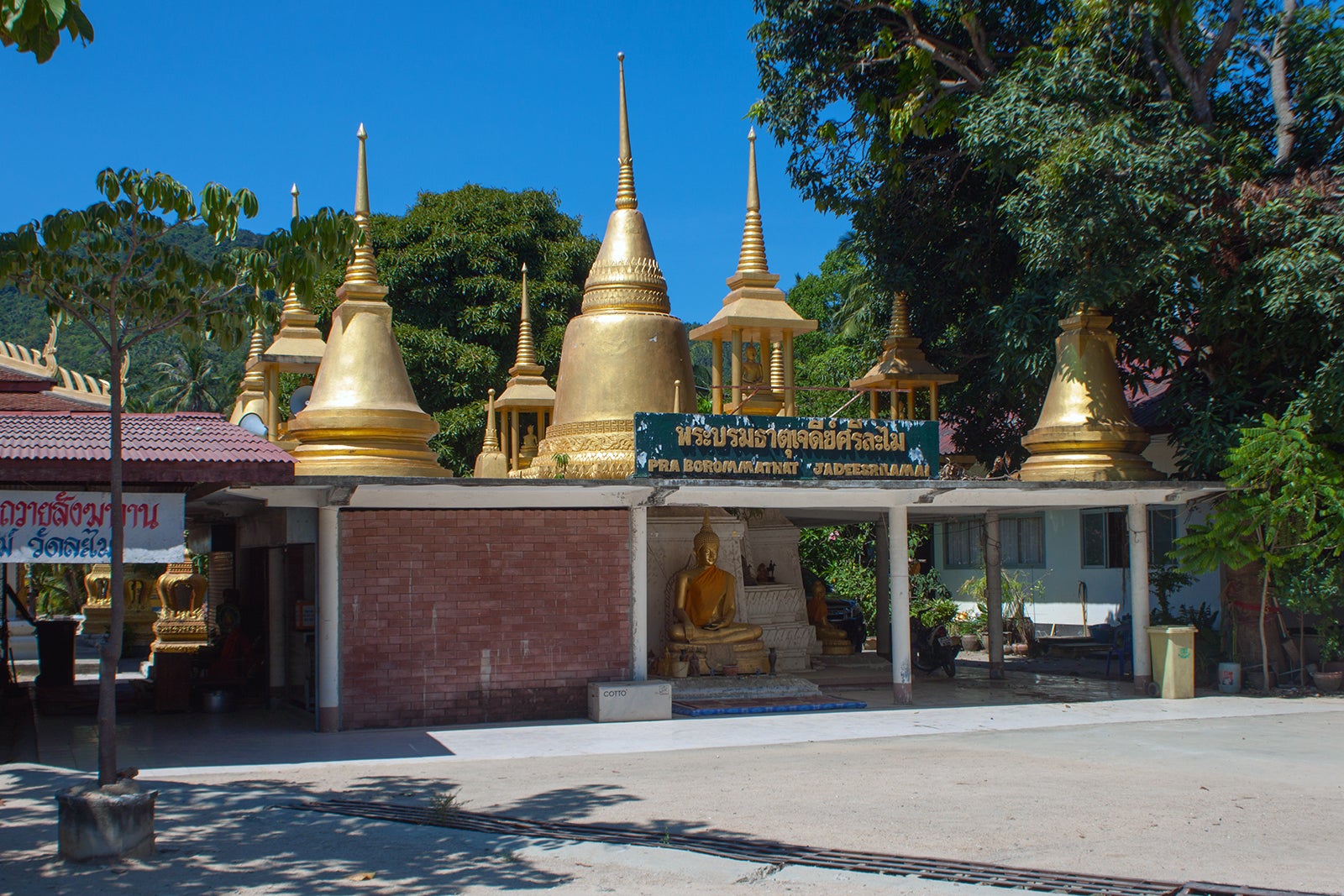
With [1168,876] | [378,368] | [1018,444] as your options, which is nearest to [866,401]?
[1018,444]

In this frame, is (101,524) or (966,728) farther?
(966,728)

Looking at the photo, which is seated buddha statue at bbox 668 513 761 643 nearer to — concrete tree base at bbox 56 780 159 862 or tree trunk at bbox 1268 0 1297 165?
tree trunk at bbox 1268 0 1297 165

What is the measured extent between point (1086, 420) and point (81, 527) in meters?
Answer: 12.8

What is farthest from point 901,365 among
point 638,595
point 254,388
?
point 254,388

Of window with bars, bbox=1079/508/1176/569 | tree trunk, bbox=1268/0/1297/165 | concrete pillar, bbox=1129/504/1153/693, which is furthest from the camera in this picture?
window with bars, bbox=1079/508/1176/569

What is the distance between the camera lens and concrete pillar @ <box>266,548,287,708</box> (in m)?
17.5

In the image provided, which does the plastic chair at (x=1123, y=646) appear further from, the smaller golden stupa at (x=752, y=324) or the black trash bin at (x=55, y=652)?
the black trash bin at (x=55, y=652)

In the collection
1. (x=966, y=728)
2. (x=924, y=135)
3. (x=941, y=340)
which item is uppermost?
(x=924, y=135)

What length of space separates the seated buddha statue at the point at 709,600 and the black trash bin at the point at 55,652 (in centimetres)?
819

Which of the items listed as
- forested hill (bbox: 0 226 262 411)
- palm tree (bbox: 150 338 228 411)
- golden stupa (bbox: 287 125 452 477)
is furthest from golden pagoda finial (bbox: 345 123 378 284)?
palm tree (bbox: 150 338 228 411)

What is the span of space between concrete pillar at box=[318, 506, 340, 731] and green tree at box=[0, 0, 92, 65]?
778 centimetres

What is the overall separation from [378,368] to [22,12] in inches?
390

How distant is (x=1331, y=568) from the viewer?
637 inches

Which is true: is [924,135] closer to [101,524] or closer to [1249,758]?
[1249,758]
